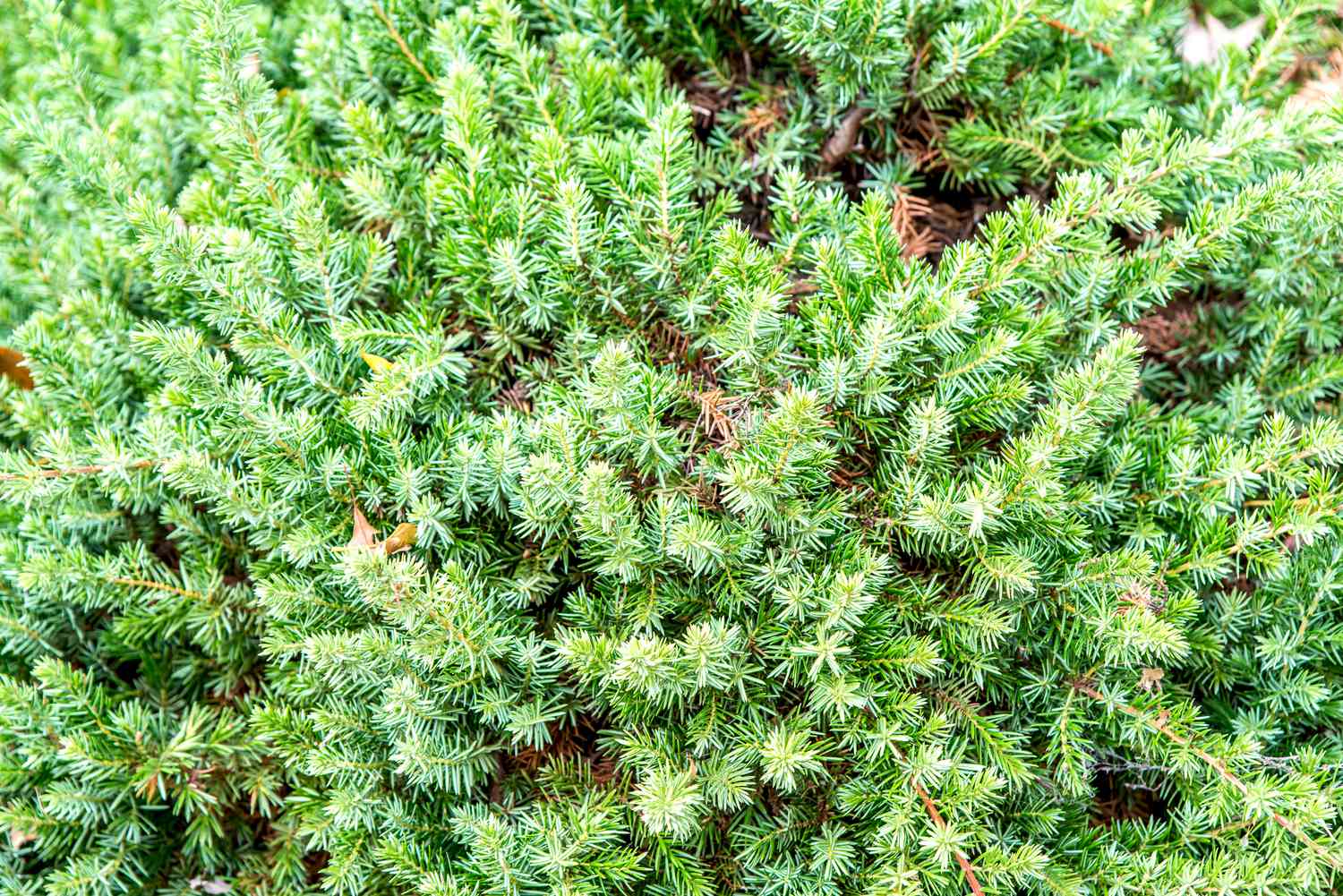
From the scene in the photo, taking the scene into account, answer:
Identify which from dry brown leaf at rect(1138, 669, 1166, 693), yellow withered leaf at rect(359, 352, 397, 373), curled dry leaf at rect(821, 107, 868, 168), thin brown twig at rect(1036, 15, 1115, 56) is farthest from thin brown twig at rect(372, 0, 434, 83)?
dry brown leaf at rect(1138, 669, 1166, 693)

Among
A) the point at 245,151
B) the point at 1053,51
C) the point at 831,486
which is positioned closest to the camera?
the point at 831,486

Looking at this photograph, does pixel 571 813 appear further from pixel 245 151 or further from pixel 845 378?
pixel 245 151

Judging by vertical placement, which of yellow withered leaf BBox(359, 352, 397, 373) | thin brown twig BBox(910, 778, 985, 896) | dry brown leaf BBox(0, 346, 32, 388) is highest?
yellow withered leaf BBox(359, 352, 397, 373)

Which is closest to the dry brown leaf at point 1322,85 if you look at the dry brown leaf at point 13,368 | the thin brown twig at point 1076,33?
the thin brown twig at point 1076,33

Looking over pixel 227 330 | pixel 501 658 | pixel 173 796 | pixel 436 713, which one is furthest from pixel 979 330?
pixel 173 796

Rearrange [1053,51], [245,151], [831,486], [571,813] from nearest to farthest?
1. [571,813]
2. [831,486]
3. [245,151]
4. [1053,51]

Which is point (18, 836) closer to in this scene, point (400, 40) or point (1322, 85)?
point (400, 40)

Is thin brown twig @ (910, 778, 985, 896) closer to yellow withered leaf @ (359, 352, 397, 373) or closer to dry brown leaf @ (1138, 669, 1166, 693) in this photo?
dry brown leaf @ (1138, 669, 1166, 693)
